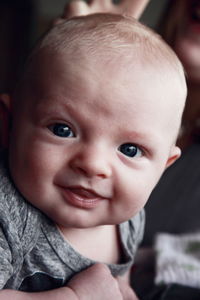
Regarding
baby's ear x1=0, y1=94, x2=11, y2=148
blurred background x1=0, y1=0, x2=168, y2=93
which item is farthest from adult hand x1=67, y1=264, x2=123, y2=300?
blurred background x1=0, y1=0, x2=168, y2=93

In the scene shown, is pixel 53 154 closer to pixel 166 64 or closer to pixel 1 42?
pixel 166 64

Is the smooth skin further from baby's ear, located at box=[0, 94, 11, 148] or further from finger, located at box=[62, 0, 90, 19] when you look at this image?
finger, located at box=[62, 0, 90, 19]

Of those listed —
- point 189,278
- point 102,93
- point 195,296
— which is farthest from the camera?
point 189,278

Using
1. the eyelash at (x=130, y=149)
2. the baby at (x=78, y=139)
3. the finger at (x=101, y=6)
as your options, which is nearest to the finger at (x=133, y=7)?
the finger at (x=101, y=6)

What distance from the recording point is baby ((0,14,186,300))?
609 mm

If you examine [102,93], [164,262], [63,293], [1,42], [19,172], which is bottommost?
[1,42]

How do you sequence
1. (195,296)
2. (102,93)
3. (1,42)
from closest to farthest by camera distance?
(102,93) → (195,296) → (1,42)

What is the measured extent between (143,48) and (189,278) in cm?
49

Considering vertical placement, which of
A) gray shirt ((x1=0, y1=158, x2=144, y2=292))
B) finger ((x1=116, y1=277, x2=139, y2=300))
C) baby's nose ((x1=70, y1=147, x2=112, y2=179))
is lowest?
finger ((x1=116, y1=277, x2=139, y2=300))

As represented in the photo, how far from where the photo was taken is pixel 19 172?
0.64m

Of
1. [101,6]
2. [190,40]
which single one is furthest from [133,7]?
[190,40]

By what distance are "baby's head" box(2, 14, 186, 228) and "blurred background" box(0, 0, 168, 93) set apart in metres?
1.81

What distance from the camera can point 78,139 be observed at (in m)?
0.62

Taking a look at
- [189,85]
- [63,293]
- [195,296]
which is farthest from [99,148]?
[189,85]
